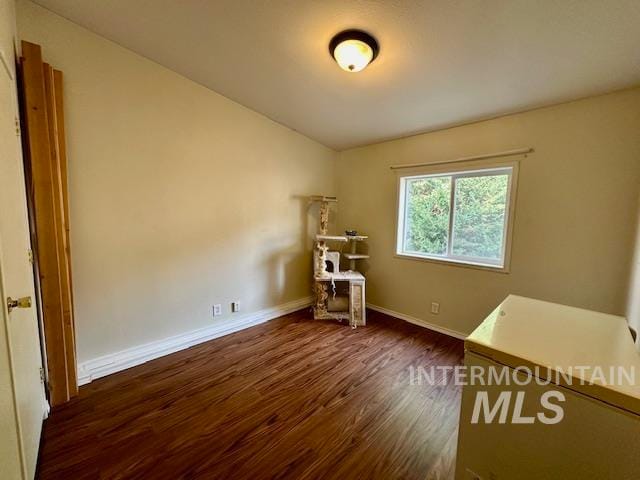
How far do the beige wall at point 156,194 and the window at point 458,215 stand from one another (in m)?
1.65

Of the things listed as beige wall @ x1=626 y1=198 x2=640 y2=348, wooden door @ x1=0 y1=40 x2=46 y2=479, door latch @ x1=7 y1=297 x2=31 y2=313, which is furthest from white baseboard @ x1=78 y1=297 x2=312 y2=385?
beige wall @ x1=626 y1=198 x2=640 y2=348

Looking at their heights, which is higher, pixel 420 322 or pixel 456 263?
pixel 456 263

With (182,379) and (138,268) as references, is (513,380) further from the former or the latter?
(138,268)

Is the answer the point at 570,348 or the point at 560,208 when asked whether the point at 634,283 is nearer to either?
the point at 560,208

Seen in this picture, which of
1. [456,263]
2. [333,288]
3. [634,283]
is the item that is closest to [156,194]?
[333,288]

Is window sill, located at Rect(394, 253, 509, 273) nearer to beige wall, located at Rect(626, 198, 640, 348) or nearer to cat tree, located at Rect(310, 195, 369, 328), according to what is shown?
cat tree, located at Rect(310, 195, 369, 328)

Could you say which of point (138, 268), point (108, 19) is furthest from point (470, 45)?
point (138, 268)

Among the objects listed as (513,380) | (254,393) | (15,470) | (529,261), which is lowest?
(254,393)

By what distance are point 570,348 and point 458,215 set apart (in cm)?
217

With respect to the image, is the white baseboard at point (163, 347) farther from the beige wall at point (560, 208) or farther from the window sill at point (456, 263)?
the beige wall at point (560, 208)

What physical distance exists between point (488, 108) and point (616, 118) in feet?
2.79

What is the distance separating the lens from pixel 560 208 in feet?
7.06

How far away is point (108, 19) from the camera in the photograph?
5.90 feet

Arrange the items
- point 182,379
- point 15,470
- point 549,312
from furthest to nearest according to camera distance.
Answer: point 182,379, point 549,312, point 15,470
